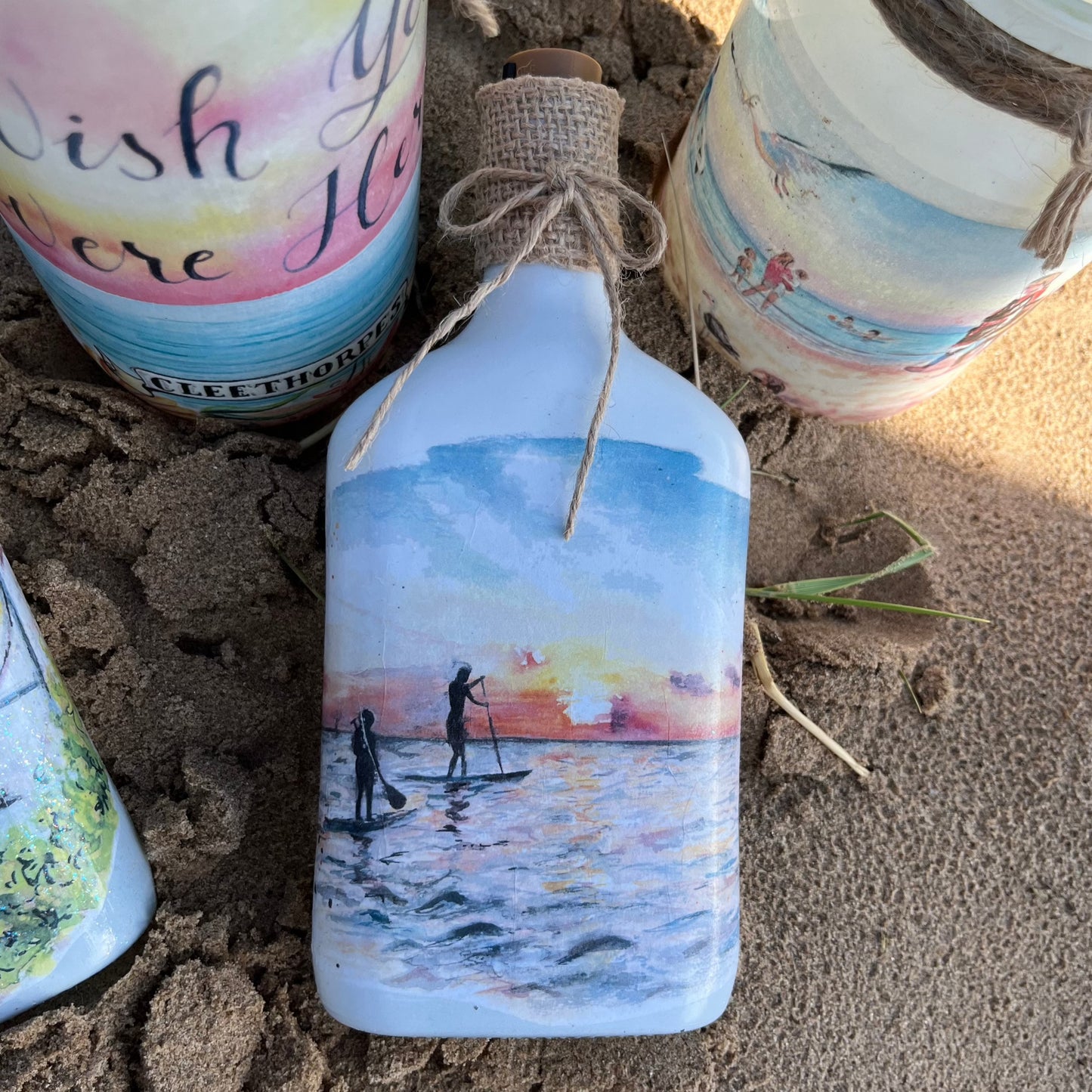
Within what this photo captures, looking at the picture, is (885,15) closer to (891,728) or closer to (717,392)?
Answer: (717,392)

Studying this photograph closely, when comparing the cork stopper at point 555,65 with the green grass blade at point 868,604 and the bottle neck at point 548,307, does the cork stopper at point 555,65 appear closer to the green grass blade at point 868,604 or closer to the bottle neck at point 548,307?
the bottle neck at point 548,307

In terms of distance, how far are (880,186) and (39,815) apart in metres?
0.64

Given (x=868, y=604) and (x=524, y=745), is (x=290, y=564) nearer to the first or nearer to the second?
(x=524, y=745)

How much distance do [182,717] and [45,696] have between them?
0.13 m

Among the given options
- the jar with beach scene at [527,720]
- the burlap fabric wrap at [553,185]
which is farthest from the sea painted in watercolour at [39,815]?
the burlap fabric wrap at [553,185]

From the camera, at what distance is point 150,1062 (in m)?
0.65

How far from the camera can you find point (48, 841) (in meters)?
0.61

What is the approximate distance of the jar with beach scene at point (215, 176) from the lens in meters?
0.43

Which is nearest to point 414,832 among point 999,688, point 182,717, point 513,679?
point 513,679

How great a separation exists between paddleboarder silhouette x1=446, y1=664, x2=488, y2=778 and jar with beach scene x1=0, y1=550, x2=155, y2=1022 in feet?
0.81

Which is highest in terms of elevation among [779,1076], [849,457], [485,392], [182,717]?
[485,392]

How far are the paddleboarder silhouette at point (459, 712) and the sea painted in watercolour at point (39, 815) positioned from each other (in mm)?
245

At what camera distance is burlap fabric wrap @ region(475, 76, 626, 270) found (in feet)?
2.19

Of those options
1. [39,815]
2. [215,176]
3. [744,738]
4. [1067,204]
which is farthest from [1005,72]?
[39,815]
